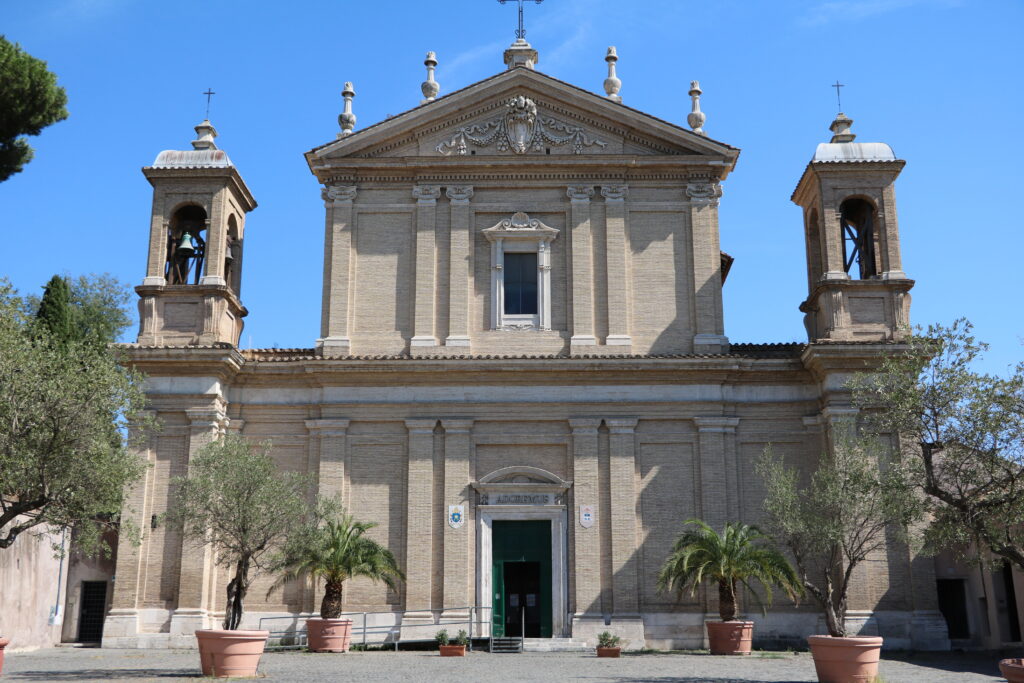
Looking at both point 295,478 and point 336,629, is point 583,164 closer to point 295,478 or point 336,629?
point 295,478

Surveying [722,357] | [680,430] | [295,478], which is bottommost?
[295,478]

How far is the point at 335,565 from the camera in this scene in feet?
74.6

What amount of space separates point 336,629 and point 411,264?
915 cm

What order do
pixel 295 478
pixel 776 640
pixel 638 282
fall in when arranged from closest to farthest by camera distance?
pixel 295 478, pixel 776 640, pixel 638 282

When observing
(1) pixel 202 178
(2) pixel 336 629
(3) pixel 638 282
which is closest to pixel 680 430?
(3) pixel 638 282

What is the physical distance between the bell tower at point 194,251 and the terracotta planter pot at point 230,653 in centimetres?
988

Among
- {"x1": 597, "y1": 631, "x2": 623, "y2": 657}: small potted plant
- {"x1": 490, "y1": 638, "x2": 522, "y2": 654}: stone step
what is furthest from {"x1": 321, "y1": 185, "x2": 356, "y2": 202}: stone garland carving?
{"x1": 597, "y1": 631, "x2": 623, "y2": 657}: small potted plant

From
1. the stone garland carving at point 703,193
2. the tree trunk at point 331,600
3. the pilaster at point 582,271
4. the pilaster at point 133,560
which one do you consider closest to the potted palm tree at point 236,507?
the tree trunk at point 331,600

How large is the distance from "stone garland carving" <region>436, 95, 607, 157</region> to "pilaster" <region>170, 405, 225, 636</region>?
8.83 m

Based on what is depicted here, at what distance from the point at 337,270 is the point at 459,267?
3020 mm

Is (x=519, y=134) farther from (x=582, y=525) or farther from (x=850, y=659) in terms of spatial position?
(x=850, y=659)

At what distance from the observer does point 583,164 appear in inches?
1064

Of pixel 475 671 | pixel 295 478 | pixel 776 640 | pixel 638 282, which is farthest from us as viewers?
pixel 638 282

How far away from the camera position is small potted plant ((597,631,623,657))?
22.1 meters
